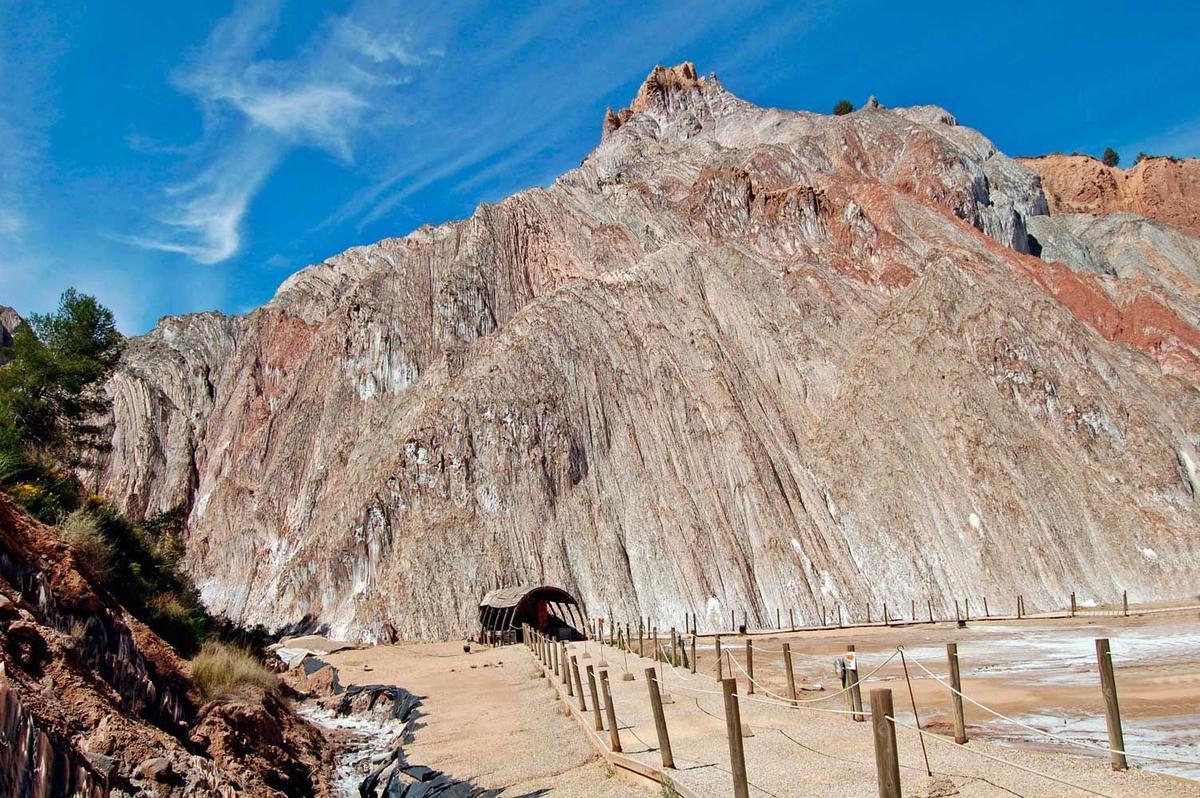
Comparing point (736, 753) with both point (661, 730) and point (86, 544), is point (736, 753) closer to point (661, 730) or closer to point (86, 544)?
point (661, 730)

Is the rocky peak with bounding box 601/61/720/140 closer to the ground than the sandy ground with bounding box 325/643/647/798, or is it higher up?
higher up

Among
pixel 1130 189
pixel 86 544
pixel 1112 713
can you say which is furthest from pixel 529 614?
pixel 1130 189

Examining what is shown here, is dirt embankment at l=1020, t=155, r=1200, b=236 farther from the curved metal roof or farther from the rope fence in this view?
the rope fence

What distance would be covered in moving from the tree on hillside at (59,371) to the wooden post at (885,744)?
88.0 ft

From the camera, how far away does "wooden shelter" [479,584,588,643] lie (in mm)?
35094

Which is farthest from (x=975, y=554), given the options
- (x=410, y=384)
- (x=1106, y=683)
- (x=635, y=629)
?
(x=410, y=384)

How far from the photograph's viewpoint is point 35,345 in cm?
2784

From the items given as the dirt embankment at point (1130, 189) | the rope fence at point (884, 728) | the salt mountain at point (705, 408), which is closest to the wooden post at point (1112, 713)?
the rope fence at point (884, 728)

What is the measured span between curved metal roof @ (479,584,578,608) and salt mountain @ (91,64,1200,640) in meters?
2.74

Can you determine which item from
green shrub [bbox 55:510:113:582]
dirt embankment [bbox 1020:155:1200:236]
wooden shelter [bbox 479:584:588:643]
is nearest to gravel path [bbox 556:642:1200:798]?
green shrub [bbox 55:510:113:582]

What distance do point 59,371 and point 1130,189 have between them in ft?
305

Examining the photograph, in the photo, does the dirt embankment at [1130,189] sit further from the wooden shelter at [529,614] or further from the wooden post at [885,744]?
the wooden post at [885,744]

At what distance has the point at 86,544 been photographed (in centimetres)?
1258

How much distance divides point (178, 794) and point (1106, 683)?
33.5 feet
